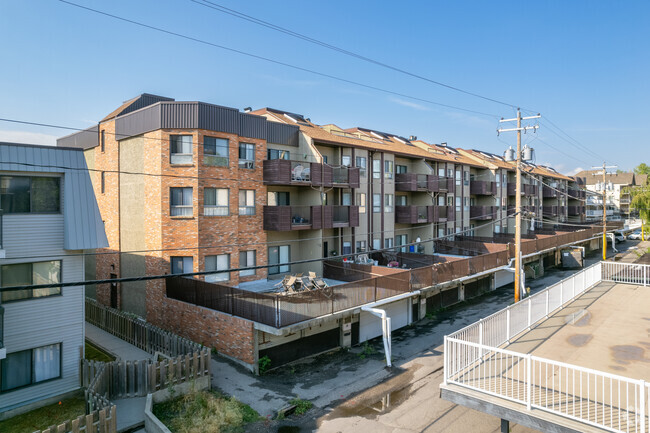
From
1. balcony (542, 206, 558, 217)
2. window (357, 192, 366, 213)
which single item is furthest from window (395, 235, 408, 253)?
balcony (542, 206, 558, 217)

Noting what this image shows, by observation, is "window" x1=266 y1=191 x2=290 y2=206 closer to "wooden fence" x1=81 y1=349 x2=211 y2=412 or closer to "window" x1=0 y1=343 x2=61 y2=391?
"wooden fence" x1=81 y1=349 x2=211 y2=412

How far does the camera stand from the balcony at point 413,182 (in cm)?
3241

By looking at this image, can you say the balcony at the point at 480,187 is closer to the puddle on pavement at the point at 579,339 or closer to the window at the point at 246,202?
the window at the point at 246,202

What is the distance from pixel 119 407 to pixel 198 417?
10.3 feet

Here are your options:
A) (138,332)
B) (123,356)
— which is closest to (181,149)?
(138,332)

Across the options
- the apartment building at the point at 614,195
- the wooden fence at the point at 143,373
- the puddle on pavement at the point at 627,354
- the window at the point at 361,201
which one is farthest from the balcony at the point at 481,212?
the apartment building at the point at 614,195

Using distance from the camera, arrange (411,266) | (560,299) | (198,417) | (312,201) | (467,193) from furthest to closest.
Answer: (467,193)
(411,266)
(312,201)
(560,299)
(198,417)

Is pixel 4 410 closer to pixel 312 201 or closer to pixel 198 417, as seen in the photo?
pixel 198 417

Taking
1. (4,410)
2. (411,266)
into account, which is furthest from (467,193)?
(4,410)

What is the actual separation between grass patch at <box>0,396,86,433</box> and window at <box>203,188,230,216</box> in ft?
32.9

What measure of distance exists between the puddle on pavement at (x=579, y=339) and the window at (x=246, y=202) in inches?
636

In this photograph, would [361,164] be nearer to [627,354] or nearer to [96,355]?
[96,355]

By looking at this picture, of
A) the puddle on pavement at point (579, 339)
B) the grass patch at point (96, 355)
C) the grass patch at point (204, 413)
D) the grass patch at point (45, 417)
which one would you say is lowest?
the grass patch at point (45, 417)

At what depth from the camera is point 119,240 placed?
23.4 m
